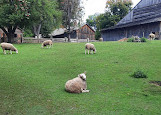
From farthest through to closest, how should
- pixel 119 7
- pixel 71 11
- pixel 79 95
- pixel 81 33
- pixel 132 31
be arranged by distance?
pixel 81 33 → pixel 119 7 → pixel 71 11 → pixel 132 31 → pixel 79 95

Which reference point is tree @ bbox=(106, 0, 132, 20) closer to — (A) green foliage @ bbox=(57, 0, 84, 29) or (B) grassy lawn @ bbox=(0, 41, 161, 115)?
(A) green foliage @ bbox=(57, 0, 84, 29)

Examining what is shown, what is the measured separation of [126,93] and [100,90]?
105 centimetres

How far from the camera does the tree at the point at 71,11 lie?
4519 cm

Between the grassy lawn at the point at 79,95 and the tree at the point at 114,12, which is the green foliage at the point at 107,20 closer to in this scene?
the tree at the point at 114,12

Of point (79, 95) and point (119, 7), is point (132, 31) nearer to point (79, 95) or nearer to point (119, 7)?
point (119, 7)

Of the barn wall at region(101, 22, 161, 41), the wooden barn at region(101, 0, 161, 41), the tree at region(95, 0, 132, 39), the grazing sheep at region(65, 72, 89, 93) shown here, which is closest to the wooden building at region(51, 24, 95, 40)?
the tree at region(95, 0, 132, 39)

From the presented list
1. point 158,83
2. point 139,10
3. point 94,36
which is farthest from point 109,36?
point 158,83

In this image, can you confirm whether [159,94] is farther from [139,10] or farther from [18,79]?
[139,10]

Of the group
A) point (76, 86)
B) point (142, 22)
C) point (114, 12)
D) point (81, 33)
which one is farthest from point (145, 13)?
point (76, 86)

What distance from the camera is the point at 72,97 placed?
6520 millimetres

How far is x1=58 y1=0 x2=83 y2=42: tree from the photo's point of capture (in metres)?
45.2

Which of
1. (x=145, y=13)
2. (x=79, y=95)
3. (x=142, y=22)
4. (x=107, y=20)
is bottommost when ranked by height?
(x=79, y=95)

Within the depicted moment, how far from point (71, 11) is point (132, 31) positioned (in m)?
16.3

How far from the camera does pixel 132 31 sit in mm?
40219
